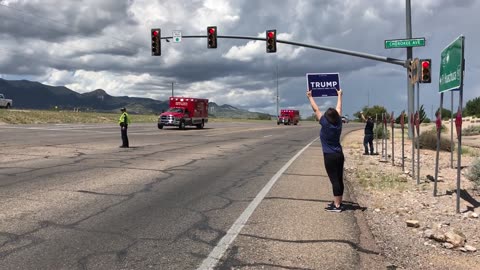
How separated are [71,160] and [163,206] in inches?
302

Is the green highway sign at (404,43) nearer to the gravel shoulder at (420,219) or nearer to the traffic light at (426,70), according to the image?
the traffic light at (426,70)

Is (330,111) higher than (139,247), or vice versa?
(330,111)

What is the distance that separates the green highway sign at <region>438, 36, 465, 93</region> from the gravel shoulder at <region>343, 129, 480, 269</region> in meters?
2.13

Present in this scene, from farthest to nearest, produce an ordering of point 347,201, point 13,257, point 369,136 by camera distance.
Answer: point 369,136 < point 347,201 < point 13,257

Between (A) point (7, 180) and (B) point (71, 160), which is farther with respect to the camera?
(B) point (71, 160)

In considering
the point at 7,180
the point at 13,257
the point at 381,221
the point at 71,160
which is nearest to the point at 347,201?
the point at 381,221

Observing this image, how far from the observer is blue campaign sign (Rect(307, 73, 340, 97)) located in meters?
20.9

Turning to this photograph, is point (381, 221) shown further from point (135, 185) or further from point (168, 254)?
point (135, 185)

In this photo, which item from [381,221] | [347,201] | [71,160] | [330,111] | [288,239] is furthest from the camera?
[71,160]

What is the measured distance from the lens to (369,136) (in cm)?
2152

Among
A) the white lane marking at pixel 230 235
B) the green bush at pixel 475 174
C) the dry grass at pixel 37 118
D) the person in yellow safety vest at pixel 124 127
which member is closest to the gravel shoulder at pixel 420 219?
the green bush at pixel 475 174

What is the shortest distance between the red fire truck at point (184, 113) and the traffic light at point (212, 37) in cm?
1305

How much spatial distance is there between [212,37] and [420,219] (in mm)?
24135

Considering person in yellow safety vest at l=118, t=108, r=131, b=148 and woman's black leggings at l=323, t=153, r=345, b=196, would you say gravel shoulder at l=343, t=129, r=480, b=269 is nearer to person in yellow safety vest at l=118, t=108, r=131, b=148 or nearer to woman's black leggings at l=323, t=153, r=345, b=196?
woman's black leggings at l=323, t=153, r=345, b=196
